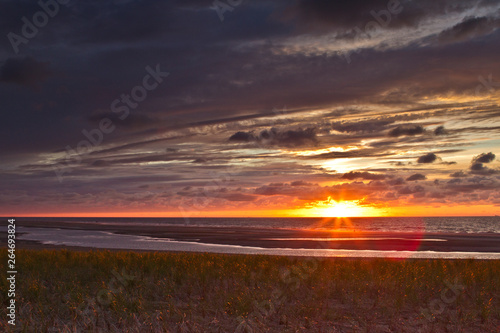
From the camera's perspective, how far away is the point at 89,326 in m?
8.59

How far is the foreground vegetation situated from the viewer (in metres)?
8.94

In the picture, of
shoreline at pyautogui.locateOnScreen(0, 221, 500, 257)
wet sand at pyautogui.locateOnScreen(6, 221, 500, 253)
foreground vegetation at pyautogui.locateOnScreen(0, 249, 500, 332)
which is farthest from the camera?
wet sand at pyautogui.locateOnScreen(6, 221, 500, 253)

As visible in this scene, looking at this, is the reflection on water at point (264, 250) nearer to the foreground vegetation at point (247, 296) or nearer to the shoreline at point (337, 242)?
the shoreline at point (337, 242)

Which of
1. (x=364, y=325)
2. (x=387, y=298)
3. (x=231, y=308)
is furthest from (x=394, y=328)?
(x=231, y=308)

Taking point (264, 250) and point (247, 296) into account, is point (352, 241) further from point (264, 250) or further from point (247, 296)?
point (247, 296)

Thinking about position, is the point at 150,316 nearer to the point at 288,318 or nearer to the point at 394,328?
the point at 288,318

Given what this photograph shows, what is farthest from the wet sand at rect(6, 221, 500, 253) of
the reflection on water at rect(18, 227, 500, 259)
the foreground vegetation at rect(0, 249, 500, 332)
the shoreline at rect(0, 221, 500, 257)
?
the foreground vegetation at rect(0, 249, 500, 332)

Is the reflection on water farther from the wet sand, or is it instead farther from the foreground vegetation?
the foreground vegetation

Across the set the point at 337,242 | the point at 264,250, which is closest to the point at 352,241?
the point at 337,242

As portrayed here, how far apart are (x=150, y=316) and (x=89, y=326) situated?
4.20 ft

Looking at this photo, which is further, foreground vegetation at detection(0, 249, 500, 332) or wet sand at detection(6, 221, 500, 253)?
wet sand at detection(6, 221, 500, 253)

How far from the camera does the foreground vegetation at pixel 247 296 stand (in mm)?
8938

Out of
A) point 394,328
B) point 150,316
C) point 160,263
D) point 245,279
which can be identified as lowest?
point 394,328

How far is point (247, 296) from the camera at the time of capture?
403 inches
